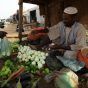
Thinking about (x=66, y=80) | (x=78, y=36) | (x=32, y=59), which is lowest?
(x=66, y=80)

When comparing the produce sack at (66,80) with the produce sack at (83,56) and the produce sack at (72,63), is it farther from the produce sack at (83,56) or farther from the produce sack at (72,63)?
the produce sack at (83,56)

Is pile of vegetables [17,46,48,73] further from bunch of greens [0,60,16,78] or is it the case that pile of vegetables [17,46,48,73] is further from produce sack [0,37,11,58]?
produce sack [0,37,11,58]

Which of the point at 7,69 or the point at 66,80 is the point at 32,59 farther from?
→ the point at 66,80

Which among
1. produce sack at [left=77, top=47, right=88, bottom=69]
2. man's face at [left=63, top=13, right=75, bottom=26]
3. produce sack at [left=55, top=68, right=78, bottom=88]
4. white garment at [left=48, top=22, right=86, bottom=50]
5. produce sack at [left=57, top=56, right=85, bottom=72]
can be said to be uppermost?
man's face at [left=63, top=13, right=75, bottom=26]

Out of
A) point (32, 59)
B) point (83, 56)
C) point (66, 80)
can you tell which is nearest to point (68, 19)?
point (83, 56)

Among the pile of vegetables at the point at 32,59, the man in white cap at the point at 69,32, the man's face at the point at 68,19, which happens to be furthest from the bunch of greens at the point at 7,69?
the man's face at the point at 68,19

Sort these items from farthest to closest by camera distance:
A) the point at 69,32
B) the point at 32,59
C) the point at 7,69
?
the point at 69,32, the point at 32,59, the point at 7,69

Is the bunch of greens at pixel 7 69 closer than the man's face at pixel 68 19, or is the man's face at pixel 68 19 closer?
the bunch of greens at pixel 7 69

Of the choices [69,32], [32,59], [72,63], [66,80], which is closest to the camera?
[66,80]

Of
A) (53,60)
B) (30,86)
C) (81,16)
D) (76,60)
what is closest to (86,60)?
(76,60)

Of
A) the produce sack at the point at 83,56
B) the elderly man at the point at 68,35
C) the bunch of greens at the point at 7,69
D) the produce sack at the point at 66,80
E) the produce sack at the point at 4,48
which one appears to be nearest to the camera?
the produce sack at the point at 66,80

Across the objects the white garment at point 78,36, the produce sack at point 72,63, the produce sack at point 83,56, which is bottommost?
the produce sack at point 72,63

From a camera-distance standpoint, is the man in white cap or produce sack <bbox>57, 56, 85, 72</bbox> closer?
produce sack <bbox>57, 56, 85, 72</bbox>

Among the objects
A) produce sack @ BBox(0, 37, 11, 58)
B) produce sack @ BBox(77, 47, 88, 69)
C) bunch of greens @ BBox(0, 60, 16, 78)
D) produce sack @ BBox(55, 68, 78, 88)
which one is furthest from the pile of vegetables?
produce sack @ BBox(55, 68, 78, 88)
